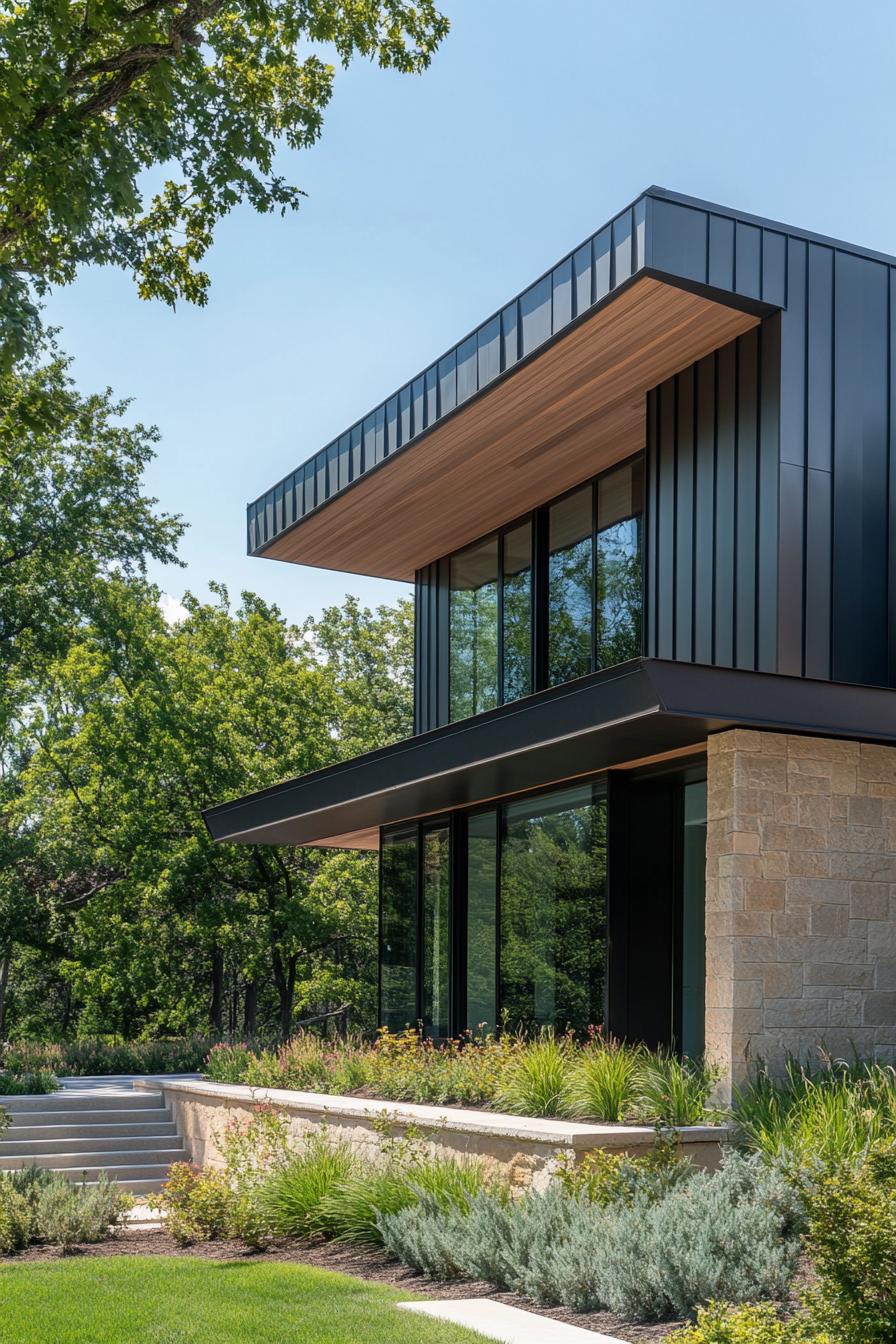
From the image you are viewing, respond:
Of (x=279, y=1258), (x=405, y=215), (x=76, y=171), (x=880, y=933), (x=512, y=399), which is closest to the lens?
(x=76, y=171)

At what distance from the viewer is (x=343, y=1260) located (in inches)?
350

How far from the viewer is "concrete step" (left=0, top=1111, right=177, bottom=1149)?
51.9ft

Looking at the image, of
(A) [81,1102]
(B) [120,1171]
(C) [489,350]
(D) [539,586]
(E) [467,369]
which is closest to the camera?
(C) [489,350]

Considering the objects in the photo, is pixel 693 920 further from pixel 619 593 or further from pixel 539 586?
pixel 539 586

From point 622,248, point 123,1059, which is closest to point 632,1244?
point 622,248

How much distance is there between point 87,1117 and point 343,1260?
8.43 meters

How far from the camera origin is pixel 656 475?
1181 centimetres

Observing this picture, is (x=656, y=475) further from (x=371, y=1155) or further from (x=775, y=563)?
(x=371, y=1155)

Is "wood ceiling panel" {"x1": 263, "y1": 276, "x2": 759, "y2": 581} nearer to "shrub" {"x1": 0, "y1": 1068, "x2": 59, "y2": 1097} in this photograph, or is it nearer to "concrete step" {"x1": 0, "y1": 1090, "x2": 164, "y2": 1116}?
"concrete step" {"x1": 0, "y1": 1090, "x2": 164, "y2": 1116}

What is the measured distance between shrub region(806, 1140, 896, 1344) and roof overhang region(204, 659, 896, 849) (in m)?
4.13

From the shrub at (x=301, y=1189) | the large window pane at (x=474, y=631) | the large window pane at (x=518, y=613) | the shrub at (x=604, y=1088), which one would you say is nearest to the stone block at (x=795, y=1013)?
the shrub at (x=604, y=1088)

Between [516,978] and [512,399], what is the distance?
18.9 feet

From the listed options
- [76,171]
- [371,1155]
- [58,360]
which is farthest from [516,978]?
[58,360]

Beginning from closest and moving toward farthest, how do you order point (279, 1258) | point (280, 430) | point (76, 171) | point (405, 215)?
point (76, 171) < point (279, 1258) < point (405, 215) < point (280, 430)
